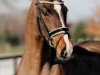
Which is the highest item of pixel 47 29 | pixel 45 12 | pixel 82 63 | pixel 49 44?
pixel 45 12

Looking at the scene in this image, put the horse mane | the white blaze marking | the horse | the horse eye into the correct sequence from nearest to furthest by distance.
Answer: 1. the white blaze marking
2. the horse
3. the horse eye
4. the horse mane

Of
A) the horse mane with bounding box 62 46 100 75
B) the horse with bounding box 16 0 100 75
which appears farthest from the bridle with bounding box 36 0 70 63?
the horse mane with bounding box 62 46 100 75

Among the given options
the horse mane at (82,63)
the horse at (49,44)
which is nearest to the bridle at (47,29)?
the horse at (49,44)

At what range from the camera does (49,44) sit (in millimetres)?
5418

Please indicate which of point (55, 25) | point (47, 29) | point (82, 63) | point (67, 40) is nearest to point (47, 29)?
point (47, 29)

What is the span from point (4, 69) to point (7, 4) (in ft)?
84.0

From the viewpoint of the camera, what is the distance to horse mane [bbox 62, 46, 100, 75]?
239 inches

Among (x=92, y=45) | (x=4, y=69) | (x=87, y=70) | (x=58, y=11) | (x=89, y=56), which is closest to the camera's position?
(x=58, y=11)

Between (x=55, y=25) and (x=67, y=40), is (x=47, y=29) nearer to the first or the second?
(x=55, y=25)

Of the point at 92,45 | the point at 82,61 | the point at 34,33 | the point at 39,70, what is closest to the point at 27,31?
the point at 34,33

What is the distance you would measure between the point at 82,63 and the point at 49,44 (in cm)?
119

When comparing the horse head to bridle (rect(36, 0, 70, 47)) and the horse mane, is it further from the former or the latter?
the horse mane

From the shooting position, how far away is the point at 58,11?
17.3 feet

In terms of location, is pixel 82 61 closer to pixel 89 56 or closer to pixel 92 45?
pixel 89 56
